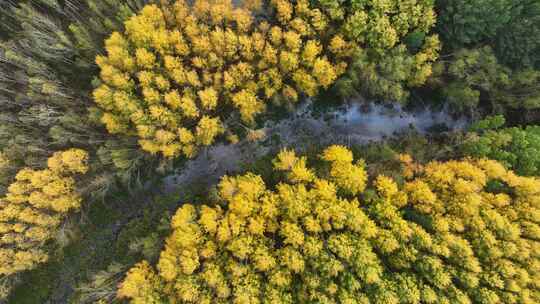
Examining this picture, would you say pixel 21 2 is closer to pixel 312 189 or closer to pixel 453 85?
pixel 312 189

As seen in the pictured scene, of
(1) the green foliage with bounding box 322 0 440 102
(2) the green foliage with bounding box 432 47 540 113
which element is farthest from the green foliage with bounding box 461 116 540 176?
(1) the green foliage with bounding box 322 0 440 102

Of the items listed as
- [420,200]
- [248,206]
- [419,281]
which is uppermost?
[248,206]

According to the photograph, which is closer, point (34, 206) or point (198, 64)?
point (34, 206)

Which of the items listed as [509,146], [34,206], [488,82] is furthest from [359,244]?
[34,206]

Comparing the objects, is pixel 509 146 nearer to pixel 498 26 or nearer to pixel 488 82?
pixel 488 82

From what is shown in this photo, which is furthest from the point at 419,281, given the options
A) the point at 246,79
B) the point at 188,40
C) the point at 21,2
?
the point at 21,2

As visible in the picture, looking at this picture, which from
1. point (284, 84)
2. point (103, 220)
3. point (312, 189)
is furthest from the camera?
point (103, 220)

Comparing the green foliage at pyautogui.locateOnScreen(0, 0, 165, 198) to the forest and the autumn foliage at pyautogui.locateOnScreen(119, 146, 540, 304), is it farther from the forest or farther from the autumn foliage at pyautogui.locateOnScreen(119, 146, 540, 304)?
the autumn foliage at pyautogui.locateOnScreen(119, 146, 540, 304)
